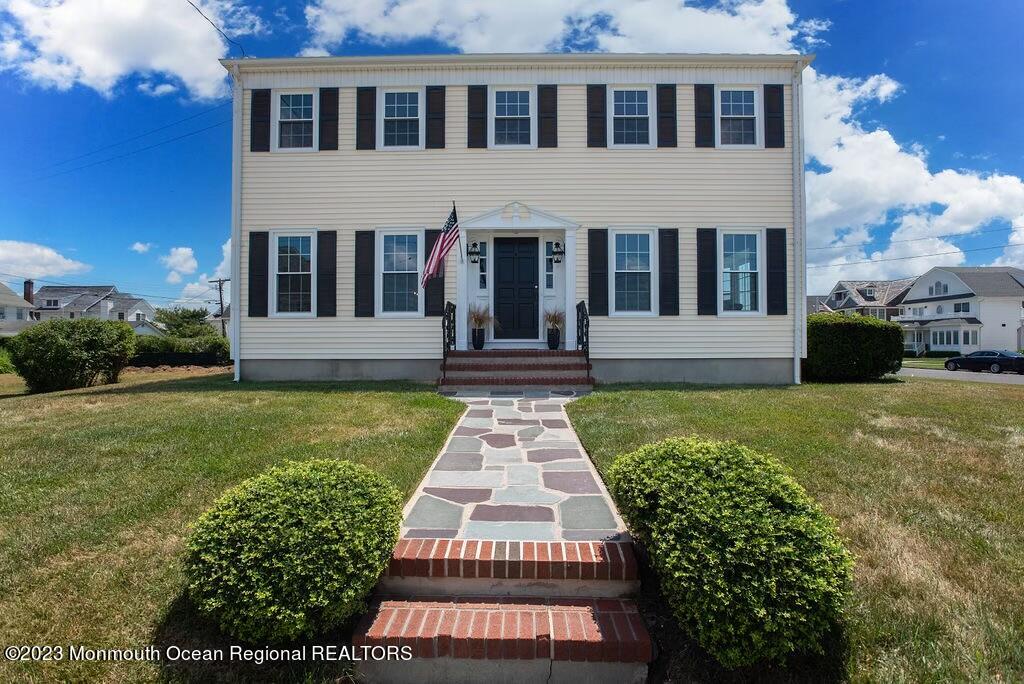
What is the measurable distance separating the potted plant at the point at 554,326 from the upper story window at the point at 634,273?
1.16 m

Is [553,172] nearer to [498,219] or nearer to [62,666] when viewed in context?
[498,219]

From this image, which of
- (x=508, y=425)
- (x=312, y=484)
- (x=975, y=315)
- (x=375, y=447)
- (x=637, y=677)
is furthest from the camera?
(x=975, y=315)

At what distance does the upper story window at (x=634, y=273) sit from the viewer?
9633 mm

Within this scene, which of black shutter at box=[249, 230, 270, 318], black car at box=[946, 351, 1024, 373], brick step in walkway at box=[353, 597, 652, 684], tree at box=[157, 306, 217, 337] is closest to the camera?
brick step in walkway at box=[353, 597, 652, 684]

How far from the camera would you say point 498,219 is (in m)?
9.55

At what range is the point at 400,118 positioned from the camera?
971 cm

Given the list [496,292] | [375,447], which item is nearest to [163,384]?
[496,292]

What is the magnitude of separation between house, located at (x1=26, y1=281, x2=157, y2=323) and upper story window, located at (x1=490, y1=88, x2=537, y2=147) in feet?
173

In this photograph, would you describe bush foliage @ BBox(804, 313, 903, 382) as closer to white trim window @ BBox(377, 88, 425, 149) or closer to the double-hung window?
white trim window @ BBox(377, 88, 425, 149)

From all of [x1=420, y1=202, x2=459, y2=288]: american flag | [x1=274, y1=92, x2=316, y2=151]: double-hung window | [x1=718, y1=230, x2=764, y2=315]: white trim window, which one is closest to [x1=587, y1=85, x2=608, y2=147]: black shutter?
[x1=718, y1=230, x2=764, y2=315]: white trim window

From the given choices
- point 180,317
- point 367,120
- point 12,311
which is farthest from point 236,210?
point 12,311

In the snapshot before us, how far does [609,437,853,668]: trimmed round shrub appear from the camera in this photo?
79.1 inches

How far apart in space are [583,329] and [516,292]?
156cm

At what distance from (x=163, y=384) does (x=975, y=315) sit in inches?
1938
